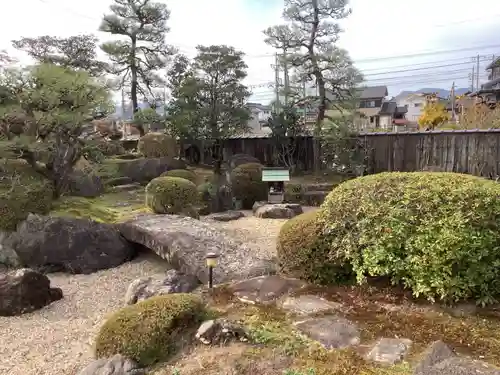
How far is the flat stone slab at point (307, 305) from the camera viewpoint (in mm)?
3659

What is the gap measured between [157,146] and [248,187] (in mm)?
5134

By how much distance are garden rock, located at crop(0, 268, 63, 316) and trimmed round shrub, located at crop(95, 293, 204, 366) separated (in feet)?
7.67

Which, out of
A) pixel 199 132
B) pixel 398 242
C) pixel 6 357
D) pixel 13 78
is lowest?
pixel 6 357

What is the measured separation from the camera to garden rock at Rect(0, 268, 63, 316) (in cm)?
497

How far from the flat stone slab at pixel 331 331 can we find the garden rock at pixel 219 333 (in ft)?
1.64

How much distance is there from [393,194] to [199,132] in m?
11.2

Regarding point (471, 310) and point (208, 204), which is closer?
point (471, 310)

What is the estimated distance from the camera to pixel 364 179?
4.37 metres

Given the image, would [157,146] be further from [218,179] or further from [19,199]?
[19,199]

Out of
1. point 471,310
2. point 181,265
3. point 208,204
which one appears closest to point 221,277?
point 181,265

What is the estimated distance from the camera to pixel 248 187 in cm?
1066

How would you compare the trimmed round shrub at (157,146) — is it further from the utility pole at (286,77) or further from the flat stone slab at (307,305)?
the flat stone slab at (307,305)

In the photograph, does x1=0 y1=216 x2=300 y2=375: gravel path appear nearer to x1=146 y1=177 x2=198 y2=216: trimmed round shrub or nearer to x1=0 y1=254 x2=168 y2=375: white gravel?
x1=0 y1=254 x2=168 y2=375: white gravel

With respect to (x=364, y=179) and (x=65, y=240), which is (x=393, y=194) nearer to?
(x=364, y=179)
